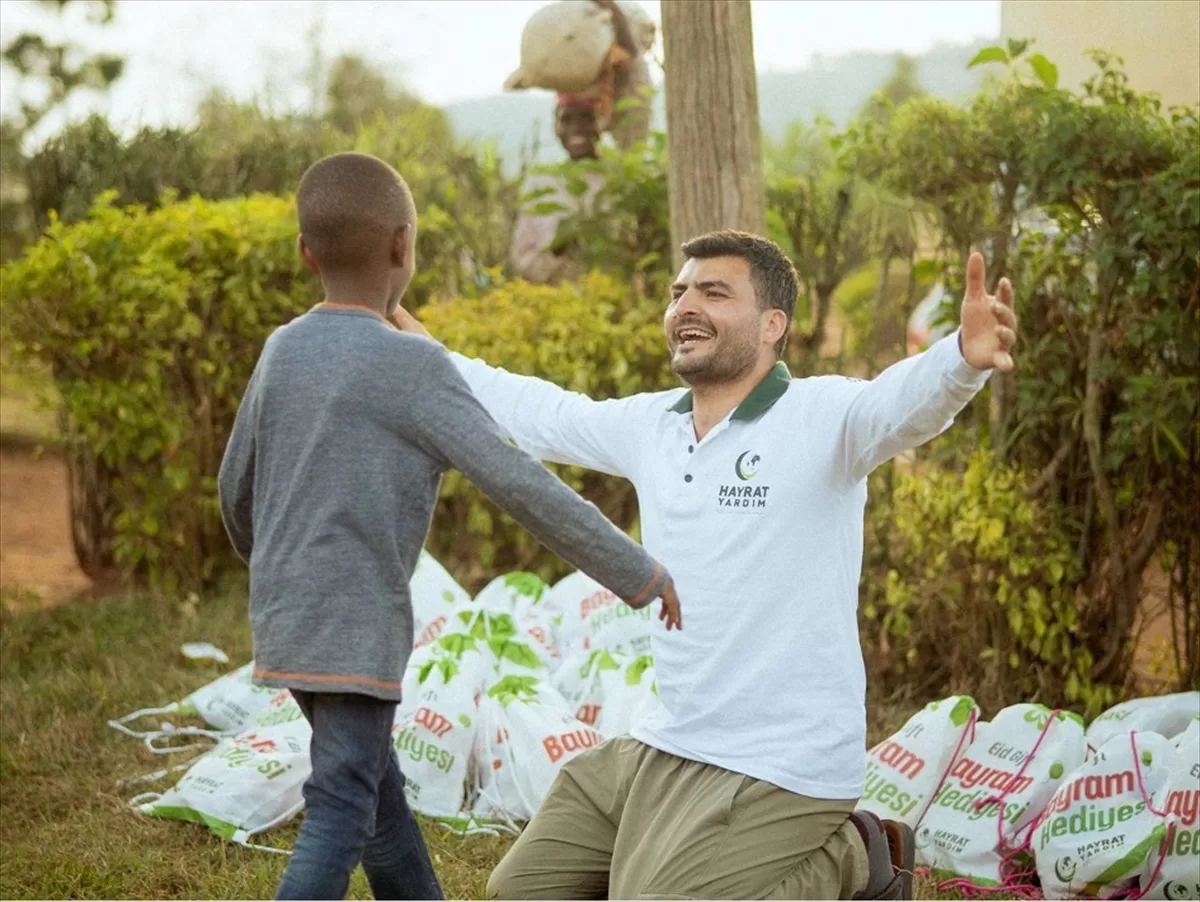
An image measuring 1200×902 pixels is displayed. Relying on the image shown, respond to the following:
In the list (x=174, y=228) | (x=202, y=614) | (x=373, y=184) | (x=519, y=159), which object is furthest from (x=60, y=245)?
(x=373, y=184)

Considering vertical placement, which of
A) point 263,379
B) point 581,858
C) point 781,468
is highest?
point 263,379

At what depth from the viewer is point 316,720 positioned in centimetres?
265

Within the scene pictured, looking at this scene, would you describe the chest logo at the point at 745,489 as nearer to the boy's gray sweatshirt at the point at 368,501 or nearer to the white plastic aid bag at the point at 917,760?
the boy's gray sweatshirt at the point at 368,501

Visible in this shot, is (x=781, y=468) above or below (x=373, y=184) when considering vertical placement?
below

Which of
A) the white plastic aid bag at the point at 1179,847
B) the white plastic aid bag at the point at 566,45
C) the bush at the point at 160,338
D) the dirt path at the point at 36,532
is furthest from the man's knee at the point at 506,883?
the white plastic aid bag at the point at 566,45

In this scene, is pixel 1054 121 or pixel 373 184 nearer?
pixel 373 184

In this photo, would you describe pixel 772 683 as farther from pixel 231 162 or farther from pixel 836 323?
pixel 231 162

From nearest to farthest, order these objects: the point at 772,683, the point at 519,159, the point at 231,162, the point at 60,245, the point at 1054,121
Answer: the point at 772,683, the point at 1054,121, the point at 60,245, the point at 519,159, the point at 231,162

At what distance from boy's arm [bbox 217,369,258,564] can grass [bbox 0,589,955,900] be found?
1.21 meters

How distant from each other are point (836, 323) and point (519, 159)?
7.92 feet

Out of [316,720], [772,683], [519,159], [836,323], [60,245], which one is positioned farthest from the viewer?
[519,159]

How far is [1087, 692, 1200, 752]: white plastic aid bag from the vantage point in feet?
14.1

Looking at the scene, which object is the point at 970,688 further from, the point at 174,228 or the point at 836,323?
the point at 174,228

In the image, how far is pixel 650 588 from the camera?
2584 mm
